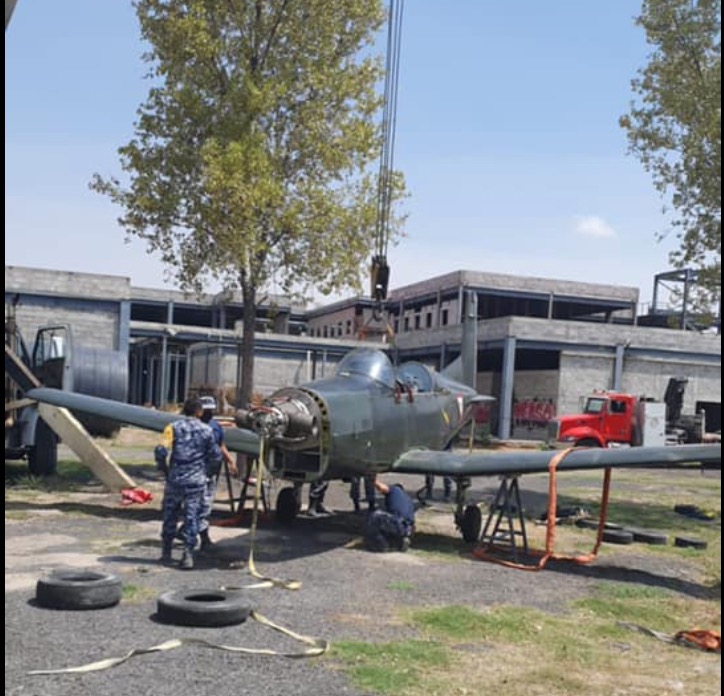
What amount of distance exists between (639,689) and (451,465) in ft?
20.9

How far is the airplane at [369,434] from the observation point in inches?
428

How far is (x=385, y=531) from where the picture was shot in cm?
1177

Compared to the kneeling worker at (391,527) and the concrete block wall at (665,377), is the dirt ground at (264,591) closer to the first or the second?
the kneeling worker at (391,527)

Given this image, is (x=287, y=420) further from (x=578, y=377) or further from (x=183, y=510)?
(x=578, y=377)

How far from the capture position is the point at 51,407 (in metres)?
16.8

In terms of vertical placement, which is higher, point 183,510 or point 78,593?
point 183,510

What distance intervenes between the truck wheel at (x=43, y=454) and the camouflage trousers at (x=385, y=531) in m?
9.03

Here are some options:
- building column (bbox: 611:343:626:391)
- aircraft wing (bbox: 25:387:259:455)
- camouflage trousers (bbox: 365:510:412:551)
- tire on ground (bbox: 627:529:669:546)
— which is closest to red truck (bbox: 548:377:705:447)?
building column (bbox: 611:343:626:391)

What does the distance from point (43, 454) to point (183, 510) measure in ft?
29.3

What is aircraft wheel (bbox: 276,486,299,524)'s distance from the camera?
45.5ft

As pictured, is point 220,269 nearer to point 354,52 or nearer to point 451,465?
point 354,52

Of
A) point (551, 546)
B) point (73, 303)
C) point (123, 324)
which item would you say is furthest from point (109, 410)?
point (73, 303)

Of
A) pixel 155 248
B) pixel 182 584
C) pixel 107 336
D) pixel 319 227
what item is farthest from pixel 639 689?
pixel 107 336

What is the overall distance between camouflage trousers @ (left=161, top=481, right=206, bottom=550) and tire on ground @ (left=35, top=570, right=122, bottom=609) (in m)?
2.05
